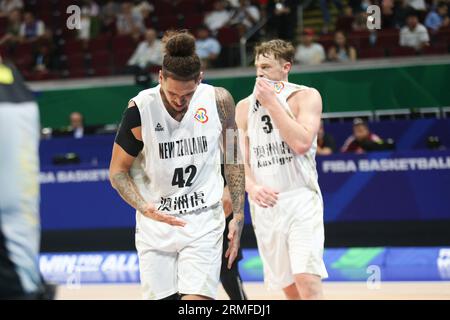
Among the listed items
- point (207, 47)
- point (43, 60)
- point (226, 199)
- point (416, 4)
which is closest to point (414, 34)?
point (416, 4)

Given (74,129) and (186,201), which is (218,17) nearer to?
(74,129)

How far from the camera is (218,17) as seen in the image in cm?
1461

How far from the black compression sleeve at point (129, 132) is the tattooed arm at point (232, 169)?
49 cm

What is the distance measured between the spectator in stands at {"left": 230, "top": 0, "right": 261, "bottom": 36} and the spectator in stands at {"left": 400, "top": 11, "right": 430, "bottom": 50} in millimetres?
2746

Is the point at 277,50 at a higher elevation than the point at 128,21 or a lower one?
higher

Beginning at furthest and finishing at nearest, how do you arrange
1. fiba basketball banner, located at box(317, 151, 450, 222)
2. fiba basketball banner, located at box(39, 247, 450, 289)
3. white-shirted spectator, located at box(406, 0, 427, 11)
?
white-shirted spectator, located at box(406, 0, 427, 11) → fiba basketball banner, located at box(317, 151, 450, 222) → fiba basketball banner, located at box(39, 247, 450, 289)

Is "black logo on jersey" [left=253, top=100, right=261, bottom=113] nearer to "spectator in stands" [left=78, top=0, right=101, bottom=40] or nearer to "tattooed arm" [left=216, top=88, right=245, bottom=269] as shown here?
"tattooed arm" [left=216, top=88, right=245, bottom=269]

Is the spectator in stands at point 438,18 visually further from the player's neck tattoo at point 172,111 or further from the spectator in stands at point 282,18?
the player's neck tattoo at point 172,111

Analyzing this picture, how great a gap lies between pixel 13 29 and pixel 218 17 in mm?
3955

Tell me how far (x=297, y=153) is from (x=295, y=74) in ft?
25.2

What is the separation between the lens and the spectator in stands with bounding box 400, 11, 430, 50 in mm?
11555

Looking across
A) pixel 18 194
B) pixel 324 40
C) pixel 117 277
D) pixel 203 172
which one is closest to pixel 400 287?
pixel 117 277

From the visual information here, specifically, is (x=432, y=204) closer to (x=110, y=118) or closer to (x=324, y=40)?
(x=324, y=40)

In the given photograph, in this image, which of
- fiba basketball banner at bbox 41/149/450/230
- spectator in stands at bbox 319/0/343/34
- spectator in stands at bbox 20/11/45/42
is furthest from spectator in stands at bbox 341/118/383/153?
spectator in stands at bbox 20/11/45/42
